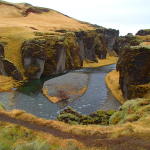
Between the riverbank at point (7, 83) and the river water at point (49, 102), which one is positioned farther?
the riverbank at point (7, 83)

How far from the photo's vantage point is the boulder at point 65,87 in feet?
281

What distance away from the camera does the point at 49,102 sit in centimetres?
8038

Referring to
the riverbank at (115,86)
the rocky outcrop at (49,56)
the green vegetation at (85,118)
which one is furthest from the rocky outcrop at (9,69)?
the green vegetation at (85,118)

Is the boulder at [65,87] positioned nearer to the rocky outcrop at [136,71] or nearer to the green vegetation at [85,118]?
the rocky outcrop at [136,71]

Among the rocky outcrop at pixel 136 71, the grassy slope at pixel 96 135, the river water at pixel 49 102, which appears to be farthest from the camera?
the rocky outcrop at pixel 136 71

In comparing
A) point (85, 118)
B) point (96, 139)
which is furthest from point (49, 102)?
point (96, 139)

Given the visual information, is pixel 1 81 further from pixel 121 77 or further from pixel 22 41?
pixel 121 77

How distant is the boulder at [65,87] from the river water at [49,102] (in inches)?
73.4

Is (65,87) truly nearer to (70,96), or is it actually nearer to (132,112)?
(70,96)

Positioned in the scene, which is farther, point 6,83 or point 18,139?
point 6,83

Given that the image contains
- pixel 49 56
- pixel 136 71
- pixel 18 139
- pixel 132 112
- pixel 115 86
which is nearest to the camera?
pixel 18 139

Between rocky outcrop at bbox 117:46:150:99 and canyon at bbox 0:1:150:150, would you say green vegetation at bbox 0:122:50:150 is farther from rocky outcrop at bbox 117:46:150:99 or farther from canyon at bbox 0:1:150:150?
rocky outcrop at bbox 117:46:150:99

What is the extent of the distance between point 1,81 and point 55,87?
19881 millimetres

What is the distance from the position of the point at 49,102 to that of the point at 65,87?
16452mm
